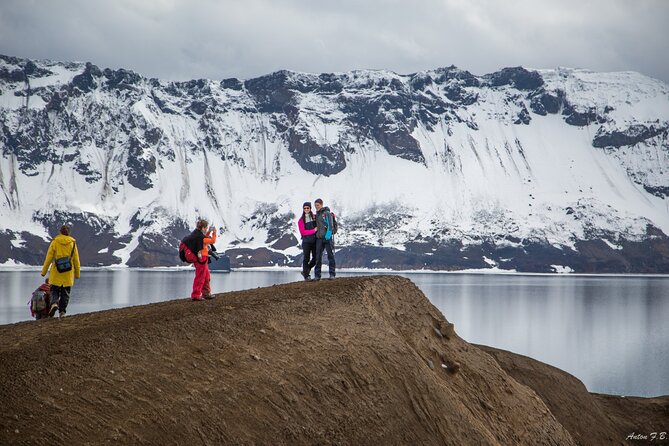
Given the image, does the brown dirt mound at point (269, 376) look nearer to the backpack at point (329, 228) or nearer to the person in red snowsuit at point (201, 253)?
the person in red snowsuit at point (201, 253)

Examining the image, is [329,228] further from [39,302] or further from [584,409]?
[584,409]

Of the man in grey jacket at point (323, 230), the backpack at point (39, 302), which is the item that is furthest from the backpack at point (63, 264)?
the man in grey jacket at point (323, 230)

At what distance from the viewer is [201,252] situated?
2142 centimetres

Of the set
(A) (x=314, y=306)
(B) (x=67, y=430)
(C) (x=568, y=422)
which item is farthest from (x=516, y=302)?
(B) (x=67, y=430)

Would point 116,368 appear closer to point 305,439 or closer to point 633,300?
point 305,439

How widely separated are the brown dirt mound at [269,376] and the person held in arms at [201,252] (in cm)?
72

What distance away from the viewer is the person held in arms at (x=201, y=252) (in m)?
21.3

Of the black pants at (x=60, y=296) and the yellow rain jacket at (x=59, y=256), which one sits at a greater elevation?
the yellow rain jacket at (x=59, y=256)

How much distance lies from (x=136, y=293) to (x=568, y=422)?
97898 millimetres

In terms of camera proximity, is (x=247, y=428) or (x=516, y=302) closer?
(x=247, y=428)

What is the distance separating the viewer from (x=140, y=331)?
639 inches

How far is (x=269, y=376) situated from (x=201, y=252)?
5868mm
